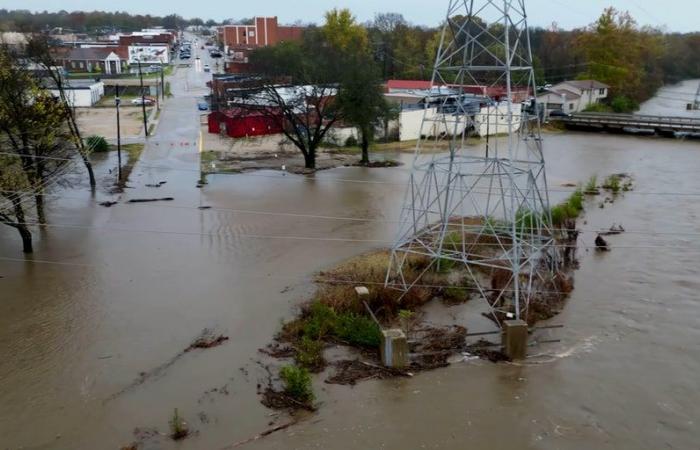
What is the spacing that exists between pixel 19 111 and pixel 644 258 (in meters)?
18.1

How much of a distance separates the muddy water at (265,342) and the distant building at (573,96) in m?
28.6

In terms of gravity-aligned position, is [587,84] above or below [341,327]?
above

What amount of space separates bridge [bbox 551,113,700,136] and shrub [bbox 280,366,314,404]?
127 ft

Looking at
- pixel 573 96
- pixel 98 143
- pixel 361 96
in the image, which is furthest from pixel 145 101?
pixel 573 96

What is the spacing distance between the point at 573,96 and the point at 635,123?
894 centimetres

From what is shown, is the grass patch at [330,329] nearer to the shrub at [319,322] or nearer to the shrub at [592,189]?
the shrub at [319,322]

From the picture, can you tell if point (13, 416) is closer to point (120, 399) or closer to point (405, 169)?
point (120, 399)

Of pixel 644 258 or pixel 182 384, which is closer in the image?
pixel 182 384

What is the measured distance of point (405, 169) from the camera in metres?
29.8

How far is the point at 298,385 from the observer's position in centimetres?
987

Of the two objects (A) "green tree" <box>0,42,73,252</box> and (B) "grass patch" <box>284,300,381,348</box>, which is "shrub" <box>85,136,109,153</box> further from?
(B) "grass patch" <box>284,300,381,348</box>

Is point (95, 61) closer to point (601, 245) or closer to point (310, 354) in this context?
point (601, 245)

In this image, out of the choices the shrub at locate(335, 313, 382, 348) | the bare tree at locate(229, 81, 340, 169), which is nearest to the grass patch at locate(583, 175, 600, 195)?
the bare tree at locate(229, 81, 340, 169)

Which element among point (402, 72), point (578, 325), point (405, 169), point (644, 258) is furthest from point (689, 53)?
point (578, 325)
